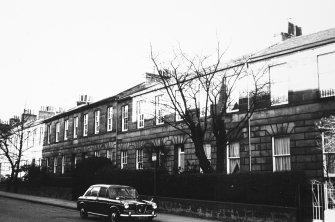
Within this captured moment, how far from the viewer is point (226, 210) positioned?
17969 mm

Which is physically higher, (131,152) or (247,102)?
(247,102)

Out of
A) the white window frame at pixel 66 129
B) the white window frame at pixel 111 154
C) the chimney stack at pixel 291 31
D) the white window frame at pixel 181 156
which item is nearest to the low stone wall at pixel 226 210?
the white window frame at pixel 181 156

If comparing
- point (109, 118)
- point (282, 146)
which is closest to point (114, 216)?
point (282, 146)

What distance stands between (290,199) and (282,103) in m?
7.83

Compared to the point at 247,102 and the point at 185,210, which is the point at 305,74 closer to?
the point at 247,102

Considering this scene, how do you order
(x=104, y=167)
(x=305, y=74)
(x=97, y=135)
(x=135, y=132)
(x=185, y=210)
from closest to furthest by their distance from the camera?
1. (x=185, y=210)
2. (x=305, y=74)
3. (x=104, y=167)
4. (x=135, y=132)
5. (x=97, y=135)

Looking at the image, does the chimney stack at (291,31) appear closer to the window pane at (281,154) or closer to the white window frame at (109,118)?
the window pane at (281,154)

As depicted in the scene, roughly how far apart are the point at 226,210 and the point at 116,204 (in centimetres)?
491

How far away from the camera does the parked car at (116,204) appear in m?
16.6

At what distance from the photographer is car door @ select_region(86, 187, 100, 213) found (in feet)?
59.3

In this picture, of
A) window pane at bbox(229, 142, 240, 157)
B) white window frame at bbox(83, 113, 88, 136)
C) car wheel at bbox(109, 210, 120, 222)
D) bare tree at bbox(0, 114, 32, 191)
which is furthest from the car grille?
bare tree at bbox(0, 114, 32, 191)

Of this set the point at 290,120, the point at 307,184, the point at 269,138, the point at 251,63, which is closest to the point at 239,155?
the point at 269,138

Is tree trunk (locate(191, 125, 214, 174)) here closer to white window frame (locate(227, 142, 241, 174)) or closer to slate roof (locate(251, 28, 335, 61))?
white window frame (locate(227, 142, 241, 174))

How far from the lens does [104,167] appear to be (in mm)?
29172
